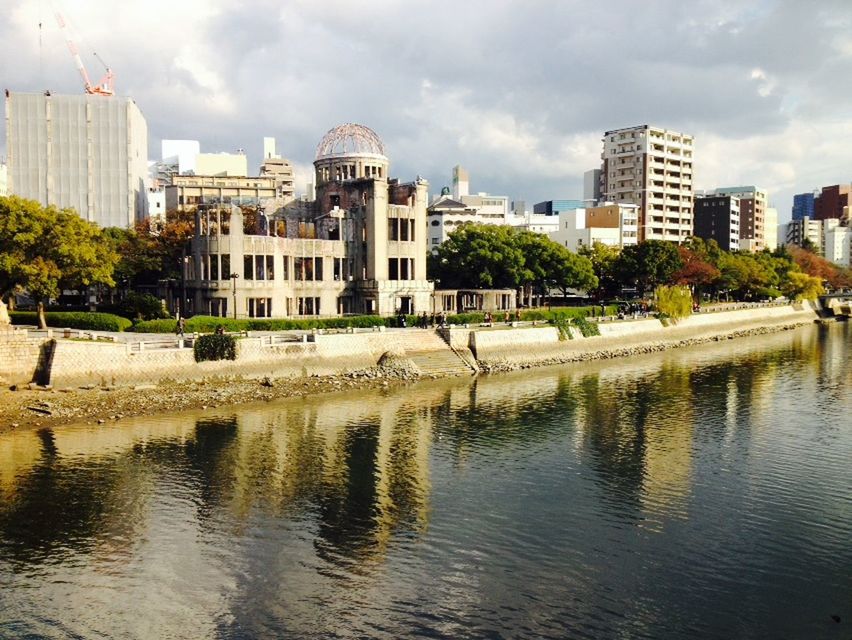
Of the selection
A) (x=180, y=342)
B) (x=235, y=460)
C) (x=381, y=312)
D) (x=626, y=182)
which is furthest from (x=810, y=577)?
(x=626, y=182)

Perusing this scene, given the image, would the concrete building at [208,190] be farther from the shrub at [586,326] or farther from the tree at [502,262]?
the shrub at [586,326]

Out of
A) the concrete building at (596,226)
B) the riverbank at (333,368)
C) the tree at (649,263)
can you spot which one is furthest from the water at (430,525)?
the concrete building at (596,226)

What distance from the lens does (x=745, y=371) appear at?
76000 mm

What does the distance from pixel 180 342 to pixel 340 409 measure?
14234 mm

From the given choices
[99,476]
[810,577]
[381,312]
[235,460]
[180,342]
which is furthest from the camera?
[381,312]

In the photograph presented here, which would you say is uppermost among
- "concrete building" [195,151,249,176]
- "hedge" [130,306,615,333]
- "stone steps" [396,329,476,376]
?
"concrete building" [195,151,249,176]

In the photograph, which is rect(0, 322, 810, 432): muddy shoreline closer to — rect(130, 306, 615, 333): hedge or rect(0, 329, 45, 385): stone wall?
rect(0, 329, 45, 385): stone wall

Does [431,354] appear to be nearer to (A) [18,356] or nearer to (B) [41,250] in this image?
(A) [18,356]

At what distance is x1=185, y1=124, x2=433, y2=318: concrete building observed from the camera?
264ft

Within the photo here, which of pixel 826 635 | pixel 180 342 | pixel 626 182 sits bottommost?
pixel 826 635

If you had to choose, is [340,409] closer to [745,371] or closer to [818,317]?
[745,371]

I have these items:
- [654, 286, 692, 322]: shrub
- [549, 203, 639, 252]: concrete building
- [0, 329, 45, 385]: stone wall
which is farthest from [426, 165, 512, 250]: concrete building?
[0, 329, 45, 385]: stone wall

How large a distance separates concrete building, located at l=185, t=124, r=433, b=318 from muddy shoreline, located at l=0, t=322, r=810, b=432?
20655mm

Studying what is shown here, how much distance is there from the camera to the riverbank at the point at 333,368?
49.6 meters
